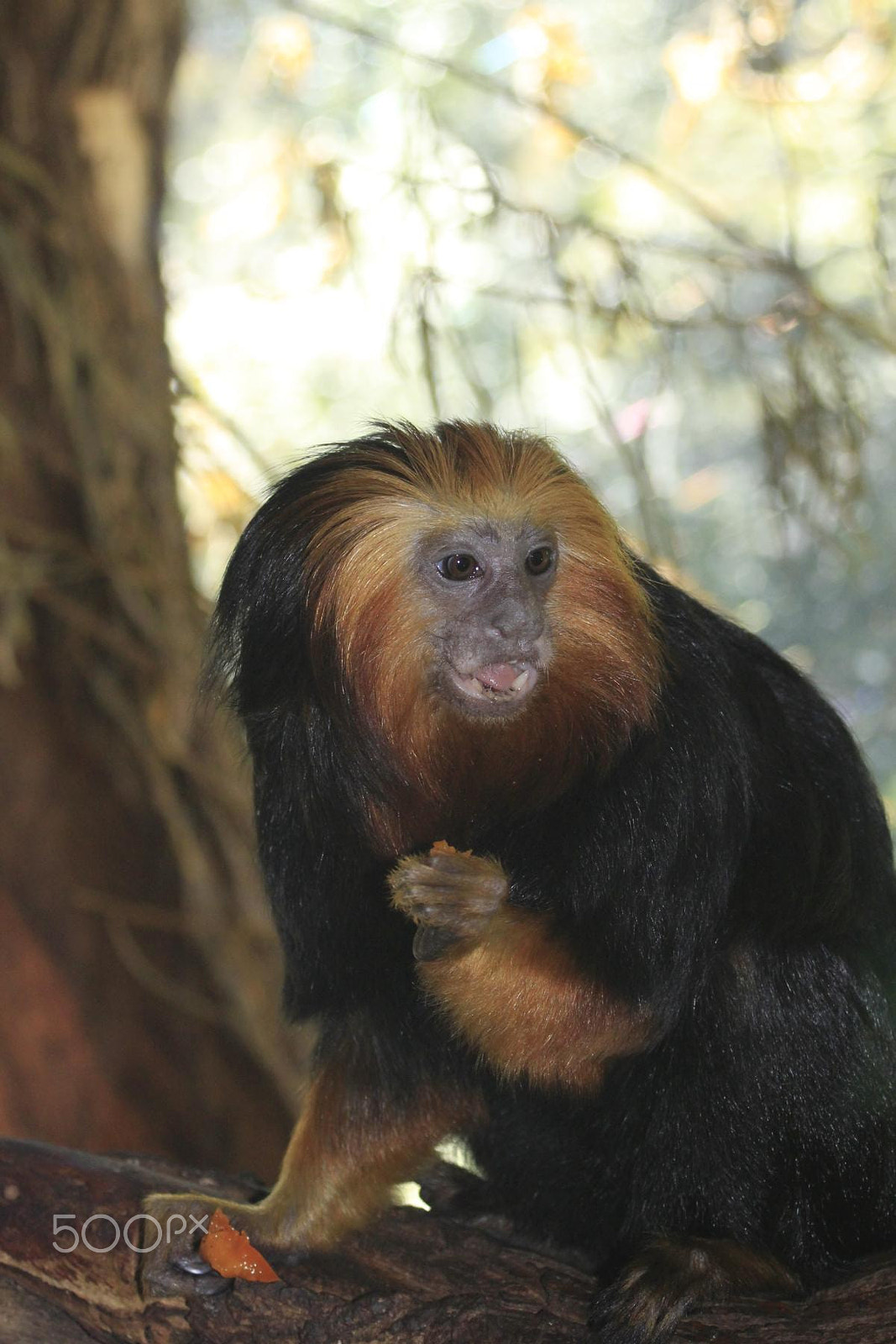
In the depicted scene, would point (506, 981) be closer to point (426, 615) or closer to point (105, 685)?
point (426, 615)

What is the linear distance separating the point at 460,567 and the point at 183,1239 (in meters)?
1.24

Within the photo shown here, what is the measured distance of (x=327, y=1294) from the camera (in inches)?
89.0

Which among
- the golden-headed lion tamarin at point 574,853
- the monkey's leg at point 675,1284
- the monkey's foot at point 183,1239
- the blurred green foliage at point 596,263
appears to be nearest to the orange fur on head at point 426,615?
the golden-headed lion tamarin at point 574,853

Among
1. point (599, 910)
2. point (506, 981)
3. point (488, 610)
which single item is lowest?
point (506, 981)

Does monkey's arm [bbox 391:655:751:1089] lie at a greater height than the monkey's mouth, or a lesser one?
lesser

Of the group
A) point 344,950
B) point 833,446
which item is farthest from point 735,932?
point 833,446

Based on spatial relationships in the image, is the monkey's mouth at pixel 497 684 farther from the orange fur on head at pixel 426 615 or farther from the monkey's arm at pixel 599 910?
the monkey's arm at pixel 599 910

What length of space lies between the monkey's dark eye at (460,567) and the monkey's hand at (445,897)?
1.48ft

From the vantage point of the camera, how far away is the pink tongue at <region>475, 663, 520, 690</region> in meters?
2.12

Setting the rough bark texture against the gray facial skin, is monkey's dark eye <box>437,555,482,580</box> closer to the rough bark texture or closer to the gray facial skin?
the gray facial skin

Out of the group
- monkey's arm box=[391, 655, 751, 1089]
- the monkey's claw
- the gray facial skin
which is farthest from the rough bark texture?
the gray facial skin

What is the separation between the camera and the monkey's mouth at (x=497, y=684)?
2117 millimetres

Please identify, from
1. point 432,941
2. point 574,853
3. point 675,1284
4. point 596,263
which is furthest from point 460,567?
point 596,263

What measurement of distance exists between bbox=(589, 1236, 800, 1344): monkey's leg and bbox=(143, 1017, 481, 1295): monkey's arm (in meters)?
0.46
